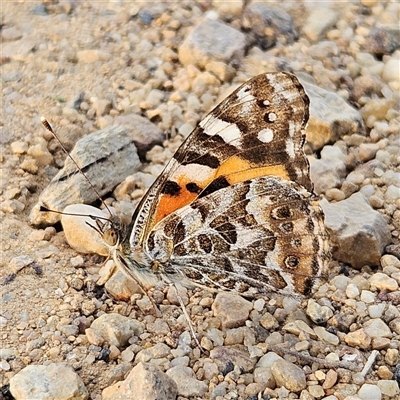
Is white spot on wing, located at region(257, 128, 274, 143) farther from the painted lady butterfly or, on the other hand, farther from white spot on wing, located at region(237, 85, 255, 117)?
white spot on wing, located at region(237, 85, 255, 117)

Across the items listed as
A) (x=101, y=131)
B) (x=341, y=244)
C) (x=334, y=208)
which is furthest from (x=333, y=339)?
(x=101, y=131)

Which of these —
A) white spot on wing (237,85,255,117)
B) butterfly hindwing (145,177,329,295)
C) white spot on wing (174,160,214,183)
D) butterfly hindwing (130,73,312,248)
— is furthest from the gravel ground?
white spot on wing (237,85,255,117)

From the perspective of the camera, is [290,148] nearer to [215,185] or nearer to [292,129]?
[292,129]

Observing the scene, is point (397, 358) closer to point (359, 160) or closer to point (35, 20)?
point (359, 160)

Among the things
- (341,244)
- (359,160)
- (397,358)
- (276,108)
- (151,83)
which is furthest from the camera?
(151,83)

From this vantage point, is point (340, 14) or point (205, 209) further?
point (340, 14)

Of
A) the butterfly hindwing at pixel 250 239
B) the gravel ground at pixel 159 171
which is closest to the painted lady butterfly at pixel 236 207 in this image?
the butterfly hindwing at pixel 250 239
